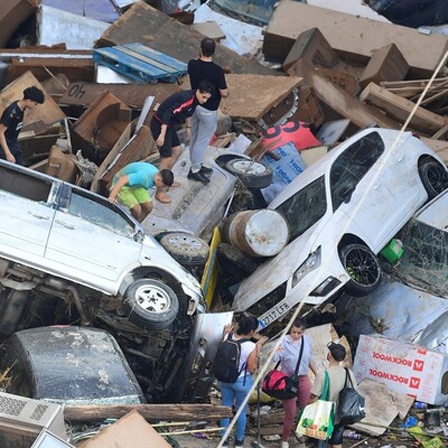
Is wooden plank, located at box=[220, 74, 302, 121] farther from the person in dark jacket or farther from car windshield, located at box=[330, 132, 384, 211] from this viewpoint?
the person in dark jacket

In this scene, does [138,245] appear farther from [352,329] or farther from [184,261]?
[352,329]

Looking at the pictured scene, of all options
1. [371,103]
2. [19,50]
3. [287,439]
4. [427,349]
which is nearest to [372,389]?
[427,349]

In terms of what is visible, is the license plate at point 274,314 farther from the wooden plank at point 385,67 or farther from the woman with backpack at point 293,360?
the wooden plank at point 385,67

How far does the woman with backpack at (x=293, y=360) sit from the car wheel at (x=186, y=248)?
6.34 feet

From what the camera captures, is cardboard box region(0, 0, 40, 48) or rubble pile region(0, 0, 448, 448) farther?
cardboard box region(0, 0, 40, 48)

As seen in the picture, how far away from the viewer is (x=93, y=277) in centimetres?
1101

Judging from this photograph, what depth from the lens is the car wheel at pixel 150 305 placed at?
11.0m

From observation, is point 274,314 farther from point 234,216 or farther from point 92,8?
point 92,8

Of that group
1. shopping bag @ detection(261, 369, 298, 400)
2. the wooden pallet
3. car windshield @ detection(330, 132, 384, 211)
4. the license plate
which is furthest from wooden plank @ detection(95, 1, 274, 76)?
shopping bag @ detection(261, 369, 298, 400)

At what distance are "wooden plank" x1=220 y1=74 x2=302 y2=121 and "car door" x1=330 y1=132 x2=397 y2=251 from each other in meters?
2.32

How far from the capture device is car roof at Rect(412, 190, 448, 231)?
549 inches

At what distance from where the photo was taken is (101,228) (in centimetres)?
1147

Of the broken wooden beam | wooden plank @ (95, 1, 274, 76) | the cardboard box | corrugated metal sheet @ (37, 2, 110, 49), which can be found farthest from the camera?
corrugated metal sheet @ (37, 2, 110, 49)

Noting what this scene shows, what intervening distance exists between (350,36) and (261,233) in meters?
7.15
